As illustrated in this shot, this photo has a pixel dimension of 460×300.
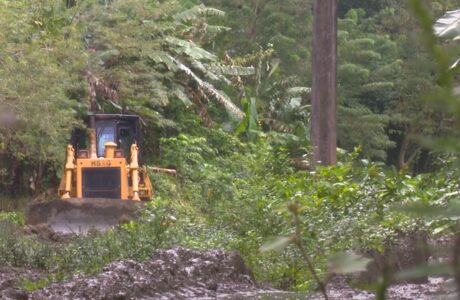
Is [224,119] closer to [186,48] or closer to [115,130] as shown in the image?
[186,48]

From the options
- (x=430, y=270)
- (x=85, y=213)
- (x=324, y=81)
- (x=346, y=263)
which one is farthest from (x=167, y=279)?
(x=85, y=213)

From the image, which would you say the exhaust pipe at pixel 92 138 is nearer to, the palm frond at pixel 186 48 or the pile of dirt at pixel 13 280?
the palm frond at pixel 186 48

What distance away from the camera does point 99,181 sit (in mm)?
22734

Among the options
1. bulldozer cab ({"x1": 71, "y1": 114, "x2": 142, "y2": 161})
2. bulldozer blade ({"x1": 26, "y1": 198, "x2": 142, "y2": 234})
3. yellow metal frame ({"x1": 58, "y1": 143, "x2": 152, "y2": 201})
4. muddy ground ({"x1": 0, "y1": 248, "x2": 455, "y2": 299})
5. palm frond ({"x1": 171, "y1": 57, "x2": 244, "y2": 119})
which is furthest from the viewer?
palm frond ({"x1": 171, "y1": 57, "x2": 244, "y2": 119})

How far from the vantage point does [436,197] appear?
37.2 ft

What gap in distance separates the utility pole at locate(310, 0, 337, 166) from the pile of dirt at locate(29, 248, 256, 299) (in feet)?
21.0

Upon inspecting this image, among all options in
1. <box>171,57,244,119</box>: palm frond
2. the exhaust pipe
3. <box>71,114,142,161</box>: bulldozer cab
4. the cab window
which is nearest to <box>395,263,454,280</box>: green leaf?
the exhaust pipe

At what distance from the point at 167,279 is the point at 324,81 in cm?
800

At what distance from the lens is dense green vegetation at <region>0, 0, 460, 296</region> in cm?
1169

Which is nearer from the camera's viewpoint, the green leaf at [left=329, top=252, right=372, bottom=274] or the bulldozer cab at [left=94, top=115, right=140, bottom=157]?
the green leaf at [left=329, top=252, right=372, bottom=274]

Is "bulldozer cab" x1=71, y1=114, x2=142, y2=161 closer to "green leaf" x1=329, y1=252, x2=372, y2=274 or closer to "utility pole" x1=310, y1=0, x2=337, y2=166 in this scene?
"utility pole" x1=310, y1=0, x2=337, y2=166

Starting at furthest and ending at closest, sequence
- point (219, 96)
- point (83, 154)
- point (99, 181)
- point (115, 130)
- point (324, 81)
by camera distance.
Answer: point (219, 96)
point (115, 130)
point (83, 154)
point (99, 181)
point (324, 81)

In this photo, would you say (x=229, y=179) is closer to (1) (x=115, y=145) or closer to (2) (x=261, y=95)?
(1) (x=115, y=145)

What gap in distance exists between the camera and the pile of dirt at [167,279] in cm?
909
